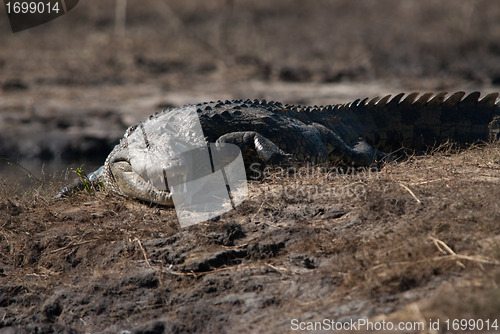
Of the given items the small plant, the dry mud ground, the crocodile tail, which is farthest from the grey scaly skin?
the dry mud ground

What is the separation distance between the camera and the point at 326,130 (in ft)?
21.4

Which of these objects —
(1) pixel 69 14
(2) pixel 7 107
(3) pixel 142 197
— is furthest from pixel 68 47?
(3) pixel 142 197

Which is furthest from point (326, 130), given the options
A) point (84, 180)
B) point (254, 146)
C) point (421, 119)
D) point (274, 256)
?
point (274, 256)

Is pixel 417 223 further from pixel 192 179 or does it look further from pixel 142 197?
pixel 142 197

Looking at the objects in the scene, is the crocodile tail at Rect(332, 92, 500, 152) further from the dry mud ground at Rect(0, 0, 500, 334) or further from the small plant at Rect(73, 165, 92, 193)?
the small plant at Rect(73, 165, 92, 193)

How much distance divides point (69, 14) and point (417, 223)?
53.0ft

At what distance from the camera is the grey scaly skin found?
5.59m

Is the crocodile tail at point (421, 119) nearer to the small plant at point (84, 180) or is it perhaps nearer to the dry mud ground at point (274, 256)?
the dry mud ground at point (274, 256)

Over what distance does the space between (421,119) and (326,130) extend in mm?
1635

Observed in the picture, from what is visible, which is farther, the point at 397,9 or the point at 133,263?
the point at 397,9

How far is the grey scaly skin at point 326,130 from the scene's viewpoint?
5586 millimetres

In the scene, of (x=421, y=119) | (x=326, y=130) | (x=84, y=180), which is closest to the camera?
(x=84, y=180)

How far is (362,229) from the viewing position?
3.79m

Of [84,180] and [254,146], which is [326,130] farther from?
[84,180]
